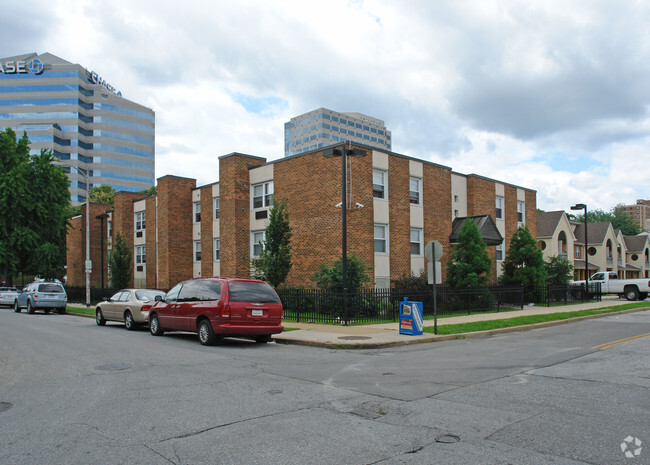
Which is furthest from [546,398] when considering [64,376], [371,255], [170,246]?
[170,246]

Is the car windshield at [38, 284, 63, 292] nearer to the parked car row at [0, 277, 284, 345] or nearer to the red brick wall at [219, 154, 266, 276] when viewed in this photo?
the red brick wall at [219, 154, 266, 276]

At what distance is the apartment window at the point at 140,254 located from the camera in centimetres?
3969

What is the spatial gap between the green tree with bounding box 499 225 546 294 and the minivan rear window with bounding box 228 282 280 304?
17.9 m

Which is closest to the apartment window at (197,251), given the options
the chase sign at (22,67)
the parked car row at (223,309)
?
the parked car row at (223,309)

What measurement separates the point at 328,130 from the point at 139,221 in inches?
4647

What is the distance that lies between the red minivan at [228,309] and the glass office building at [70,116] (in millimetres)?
109627

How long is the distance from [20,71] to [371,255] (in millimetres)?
117942

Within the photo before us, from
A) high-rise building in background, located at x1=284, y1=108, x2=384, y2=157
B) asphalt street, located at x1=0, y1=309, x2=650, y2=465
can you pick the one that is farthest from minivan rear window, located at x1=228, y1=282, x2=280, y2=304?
high-rise building in background, located at x1=284, y1=108, x2=384, y2=157

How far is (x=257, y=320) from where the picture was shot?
44.5 ft

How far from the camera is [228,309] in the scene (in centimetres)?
1320

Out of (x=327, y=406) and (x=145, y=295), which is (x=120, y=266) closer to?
(x=145, y=295)

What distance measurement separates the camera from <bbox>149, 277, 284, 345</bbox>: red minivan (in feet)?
43.5

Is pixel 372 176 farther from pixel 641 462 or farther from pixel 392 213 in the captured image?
pixel 641 462

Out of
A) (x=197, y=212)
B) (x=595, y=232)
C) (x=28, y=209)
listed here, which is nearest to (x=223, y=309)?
(x=197, y=212)
